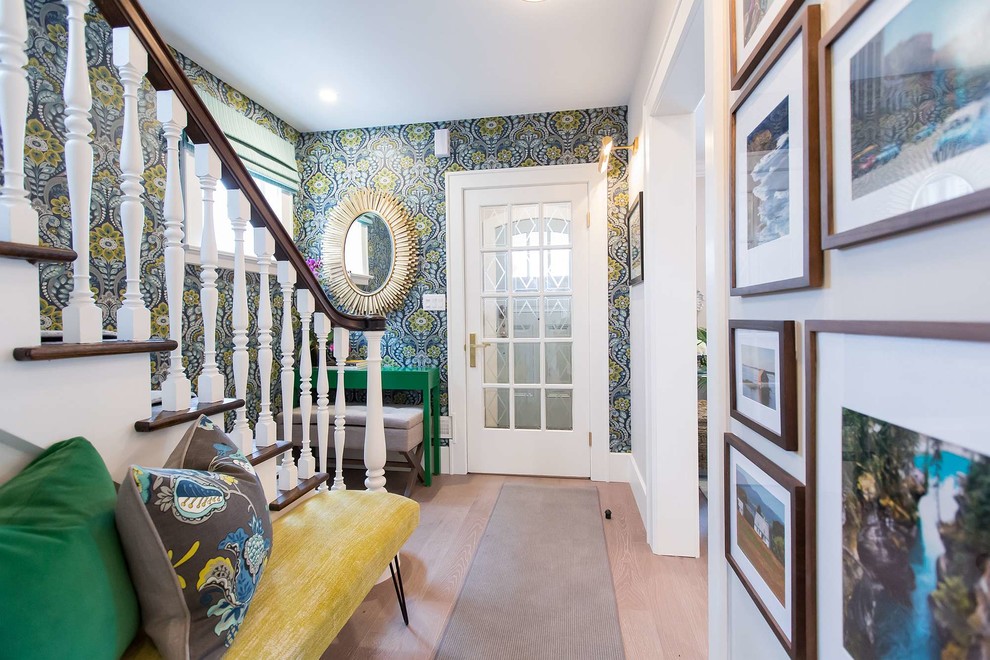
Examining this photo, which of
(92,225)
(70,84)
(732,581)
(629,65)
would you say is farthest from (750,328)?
(92,225)

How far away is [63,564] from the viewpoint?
0.64m

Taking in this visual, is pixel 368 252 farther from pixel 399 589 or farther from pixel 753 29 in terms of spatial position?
pixel 753 29

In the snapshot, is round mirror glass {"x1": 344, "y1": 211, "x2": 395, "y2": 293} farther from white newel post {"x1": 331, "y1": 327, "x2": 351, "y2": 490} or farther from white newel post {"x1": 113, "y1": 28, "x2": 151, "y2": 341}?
white newel post {"x1": 113, "y1": 28, "x2": 151, "y2": 341}

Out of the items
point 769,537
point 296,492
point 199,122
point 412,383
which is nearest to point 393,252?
point 412,383

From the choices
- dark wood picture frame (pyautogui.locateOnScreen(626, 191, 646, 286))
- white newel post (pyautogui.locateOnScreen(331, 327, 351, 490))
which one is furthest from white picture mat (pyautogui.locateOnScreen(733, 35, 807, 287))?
white newel post (pyautogui.locateOnScreen(331, 327, 351, 490))

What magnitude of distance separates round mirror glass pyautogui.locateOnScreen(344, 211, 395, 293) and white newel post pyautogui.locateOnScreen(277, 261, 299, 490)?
5.08 ft

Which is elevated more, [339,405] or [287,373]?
[287,373]

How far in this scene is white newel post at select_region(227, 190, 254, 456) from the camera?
53.5 inches

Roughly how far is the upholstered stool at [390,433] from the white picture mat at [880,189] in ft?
8.04

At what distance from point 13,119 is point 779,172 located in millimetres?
1467

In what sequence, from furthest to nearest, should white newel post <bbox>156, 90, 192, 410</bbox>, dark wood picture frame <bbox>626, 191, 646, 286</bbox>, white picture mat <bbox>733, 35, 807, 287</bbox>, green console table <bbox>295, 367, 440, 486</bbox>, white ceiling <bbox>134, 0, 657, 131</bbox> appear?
green console table <bbox>295, 367, 440, 486</bbox> < dark wood picture frame <bbox>626, 191, 646, 286</bbox> < white ceiling <bbox>134, 0, 657, 131</bbox> < white newel post <bbox>156, 90, 192, 410</bbox> < white picture mat <bbox>733, 35, 807, 287</bbox>

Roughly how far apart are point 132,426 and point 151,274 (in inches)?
53.8

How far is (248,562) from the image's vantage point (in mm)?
874

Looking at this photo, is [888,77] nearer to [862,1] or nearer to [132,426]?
[862,1]
